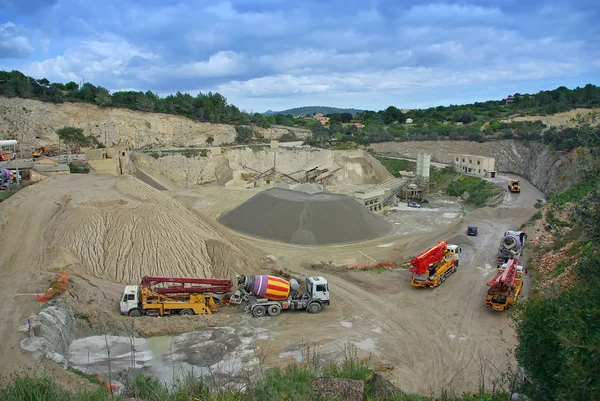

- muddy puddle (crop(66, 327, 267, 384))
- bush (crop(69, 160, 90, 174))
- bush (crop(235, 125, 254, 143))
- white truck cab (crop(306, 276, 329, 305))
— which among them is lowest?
muddy puddle (crop(66, 327, 267, 384))

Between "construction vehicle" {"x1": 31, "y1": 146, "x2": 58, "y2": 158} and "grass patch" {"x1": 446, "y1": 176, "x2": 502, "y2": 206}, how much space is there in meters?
45.7

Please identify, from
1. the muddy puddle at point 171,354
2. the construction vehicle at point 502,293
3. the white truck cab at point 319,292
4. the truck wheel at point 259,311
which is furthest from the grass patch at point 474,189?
the muddy puddle at point 171,354

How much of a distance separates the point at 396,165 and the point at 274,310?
4736 centimetres

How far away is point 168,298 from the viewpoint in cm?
1909

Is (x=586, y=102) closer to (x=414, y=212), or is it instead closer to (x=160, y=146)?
(x=414, y=212)

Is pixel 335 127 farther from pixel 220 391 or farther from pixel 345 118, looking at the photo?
pixel 220 391

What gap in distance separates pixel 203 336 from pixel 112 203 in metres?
12.3

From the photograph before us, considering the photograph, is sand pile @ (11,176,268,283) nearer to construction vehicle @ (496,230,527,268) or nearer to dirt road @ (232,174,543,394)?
dirt road @ (232,174,543,394)

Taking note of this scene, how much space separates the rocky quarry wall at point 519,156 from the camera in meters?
43.6

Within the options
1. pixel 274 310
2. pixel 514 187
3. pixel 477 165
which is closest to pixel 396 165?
pixel 477 165

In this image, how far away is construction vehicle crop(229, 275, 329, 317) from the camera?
19641 mm

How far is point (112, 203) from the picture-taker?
1030 inches

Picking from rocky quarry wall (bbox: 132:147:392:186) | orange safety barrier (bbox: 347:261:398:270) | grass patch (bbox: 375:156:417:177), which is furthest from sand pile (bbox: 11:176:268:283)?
grass patch (bbox: 375:156:417:177)

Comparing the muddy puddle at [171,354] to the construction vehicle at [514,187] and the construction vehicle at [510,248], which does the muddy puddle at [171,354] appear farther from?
the construction vehicle at [514,187]
